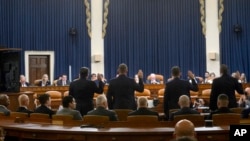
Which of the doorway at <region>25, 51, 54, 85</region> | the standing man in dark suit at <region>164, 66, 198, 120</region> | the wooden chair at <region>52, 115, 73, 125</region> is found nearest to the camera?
the wooden chair at <region>52, 115, 73, 125</region>

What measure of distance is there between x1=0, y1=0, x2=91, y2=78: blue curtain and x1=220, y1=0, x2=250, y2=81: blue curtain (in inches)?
229

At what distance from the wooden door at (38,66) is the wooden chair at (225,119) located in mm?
13286

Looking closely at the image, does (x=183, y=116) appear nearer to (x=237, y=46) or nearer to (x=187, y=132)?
(x=187, y=132)

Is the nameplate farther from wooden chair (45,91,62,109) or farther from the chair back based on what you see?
wooden chair (45,91,62,109)

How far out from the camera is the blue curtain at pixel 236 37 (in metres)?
18.6

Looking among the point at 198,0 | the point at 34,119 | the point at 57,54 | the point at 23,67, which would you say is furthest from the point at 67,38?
the point at 34,119

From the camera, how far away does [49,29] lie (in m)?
18.7

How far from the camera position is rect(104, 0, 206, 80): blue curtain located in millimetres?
19172

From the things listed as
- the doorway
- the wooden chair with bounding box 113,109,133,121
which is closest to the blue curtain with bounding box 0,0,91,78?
the doorway

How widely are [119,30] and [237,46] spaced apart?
5055mm

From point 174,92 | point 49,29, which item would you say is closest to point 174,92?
point 174,92

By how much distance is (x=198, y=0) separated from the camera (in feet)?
63.0

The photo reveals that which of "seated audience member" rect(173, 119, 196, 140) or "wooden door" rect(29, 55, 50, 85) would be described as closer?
"seated audience member" rect(173, 119, 196, 140)

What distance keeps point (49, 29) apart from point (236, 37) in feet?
25.8
